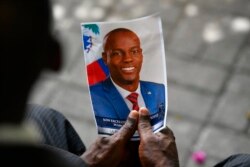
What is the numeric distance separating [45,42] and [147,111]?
991mm

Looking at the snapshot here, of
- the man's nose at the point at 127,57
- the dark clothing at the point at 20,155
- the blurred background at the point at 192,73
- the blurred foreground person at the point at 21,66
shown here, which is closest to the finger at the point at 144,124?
the man's nose at the point at 127,57

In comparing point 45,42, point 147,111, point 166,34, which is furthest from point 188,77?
point 45,42

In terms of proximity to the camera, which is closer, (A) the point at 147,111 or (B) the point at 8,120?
(B) the point at 8,120

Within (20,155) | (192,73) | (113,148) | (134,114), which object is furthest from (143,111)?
(192,73)

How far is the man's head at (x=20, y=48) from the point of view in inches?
40.8

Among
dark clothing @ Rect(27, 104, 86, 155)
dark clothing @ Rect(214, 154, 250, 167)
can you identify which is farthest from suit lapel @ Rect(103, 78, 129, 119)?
dark clothing @ Rect(214, 154, 250, 167)

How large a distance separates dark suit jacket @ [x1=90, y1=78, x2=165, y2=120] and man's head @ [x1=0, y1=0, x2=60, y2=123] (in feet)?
3.16

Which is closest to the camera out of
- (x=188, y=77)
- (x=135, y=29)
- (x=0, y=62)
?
(x=0, y=62)

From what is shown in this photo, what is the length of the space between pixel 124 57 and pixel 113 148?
0.30 meters

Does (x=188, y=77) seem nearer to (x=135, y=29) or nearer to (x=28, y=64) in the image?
(x=135, y=29)

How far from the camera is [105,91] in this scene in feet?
6.75

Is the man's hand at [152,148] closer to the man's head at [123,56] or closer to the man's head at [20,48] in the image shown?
the man's head at [123,56]

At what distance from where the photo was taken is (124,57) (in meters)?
2.02

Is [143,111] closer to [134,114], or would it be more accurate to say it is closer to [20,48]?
[134,114]
